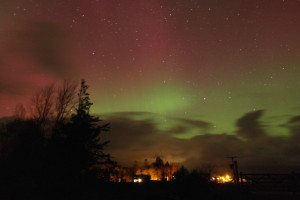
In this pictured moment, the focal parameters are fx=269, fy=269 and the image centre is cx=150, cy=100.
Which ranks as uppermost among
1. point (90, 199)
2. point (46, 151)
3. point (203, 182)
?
point (46, 151)

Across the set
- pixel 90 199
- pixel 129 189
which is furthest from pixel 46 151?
pixel 129 189

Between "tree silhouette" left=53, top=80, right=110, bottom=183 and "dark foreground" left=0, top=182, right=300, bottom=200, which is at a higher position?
"tree silhouette" left=53, top=80, right=110, bottom=183

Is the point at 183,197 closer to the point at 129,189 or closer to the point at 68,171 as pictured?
the point at 129,189

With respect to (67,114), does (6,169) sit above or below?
below

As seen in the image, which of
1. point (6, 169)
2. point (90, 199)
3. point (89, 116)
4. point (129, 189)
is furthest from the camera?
point (89, 116)

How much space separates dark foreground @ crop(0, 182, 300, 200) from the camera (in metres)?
19.5

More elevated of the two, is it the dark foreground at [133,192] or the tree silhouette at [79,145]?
the tree silhouette at [79,145]

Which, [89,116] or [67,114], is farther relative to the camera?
[67,114]

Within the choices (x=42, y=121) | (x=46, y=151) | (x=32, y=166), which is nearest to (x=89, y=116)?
(x=42, y=121)

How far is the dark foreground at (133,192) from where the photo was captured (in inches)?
766

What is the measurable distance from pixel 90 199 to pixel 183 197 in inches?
404

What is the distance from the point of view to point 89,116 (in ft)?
105

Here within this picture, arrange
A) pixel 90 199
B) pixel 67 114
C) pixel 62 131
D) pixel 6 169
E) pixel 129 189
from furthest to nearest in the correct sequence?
1. pixel 67 114
2. pixel 62 131
3. pixel 129 189
4. pixel 90 199
5. pixel 6 169

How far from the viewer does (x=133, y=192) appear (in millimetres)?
25750
